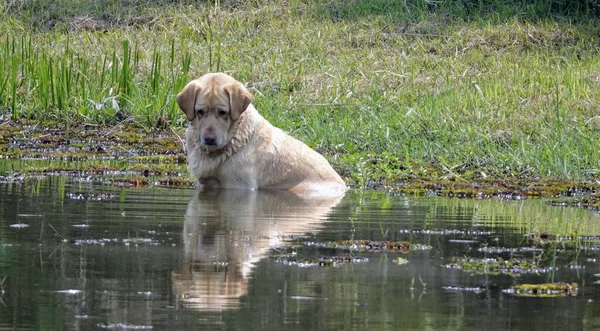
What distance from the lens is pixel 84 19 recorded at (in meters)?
21.2

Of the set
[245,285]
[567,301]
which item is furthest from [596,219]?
[245,285]

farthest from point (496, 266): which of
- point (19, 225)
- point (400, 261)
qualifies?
point (19, 225)

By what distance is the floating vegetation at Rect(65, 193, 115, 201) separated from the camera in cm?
891

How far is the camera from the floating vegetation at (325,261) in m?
6.13

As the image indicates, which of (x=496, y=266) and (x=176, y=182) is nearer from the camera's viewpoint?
(x=496, y=266)

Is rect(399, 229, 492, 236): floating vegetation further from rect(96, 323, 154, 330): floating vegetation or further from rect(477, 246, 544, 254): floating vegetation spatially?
rect(96, 323, 154, 330): floating vegetation

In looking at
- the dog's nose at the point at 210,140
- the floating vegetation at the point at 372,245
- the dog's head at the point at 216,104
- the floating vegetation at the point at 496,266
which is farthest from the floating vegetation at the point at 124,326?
the dog's head at the point at 216,104

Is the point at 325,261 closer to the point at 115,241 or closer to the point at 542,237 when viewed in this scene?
the point at 115,241

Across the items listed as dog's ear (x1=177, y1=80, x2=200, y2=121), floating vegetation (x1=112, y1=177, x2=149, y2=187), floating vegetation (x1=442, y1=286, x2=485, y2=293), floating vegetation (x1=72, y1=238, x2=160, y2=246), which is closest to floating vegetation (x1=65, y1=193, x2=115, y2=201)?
floating vegetation (x1=112, y1=177, x2=149, y2=187)

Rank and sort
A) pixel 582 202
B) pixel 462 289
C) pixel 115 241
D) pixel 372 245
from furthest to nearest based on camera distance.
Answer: pixel 582 202, pixel 372 245, pixel 115 241, pixel 462 289

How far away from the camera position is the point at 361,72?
16672 millimetres

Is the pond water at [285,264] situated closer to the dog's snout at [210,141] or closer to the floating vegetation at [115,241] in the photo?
the floating vegetation at [115,241]

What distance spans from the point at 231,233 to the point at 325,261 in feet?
3.52

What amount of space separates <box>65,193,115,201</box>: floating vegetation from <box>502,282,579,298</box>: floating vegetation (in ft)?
13.3
